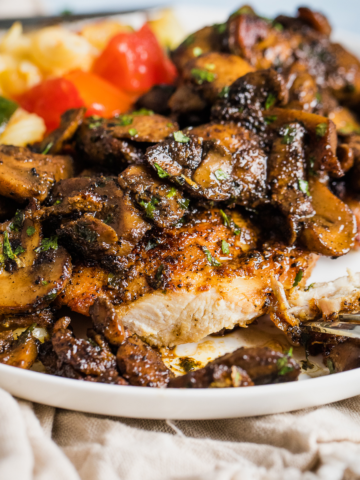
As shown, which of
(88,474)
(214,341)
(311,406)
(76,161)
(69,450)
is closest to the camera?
(88,474)

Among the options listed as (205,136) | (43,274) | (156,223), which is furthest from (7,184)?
(205,136)

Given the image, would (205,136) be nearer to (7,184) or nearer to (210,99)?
(210,99)

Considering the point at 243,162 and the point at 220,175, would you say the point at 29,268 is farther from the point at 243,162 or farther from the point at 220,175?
the point at 243,162

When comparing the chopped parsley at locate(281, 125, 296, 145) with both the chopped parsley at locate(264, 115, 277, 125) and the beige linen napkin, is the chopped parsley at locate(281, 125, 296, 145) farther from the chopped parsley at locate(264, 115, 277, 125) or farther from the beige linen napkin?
the beige linen napkin

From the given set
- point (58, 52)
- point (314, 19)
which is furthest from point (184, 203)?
point (314, 19)

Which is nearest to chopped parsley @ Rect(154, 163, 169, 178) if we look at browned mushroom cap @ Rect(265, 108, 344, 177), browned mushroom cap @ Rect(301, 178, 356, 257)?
browned mushroom cap @ Rect(265, 108, 344, 177)

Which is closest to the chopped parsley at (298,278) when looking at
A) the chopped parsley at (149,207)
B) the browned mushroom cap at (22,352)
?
the chopped parsley at (149,207)
